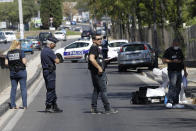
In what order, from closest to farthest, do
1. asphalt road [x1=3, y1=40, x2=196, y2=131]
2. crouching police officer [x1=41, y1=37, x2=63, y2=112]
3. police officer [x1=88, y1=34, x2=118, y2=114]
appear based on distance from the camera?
asphalt road [x1=3, y1=40, x2=196, y2=131] < police officer [x1=88, y1=34, x2=118, y2=114] < crouching police officer [x1=41, y1=37, x2=63, y2=112]

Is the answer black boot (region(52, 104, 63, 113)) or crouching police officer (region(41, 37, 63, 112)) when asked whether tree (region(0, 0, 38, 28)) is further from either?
black boot (region(52, 104, 63, 113))

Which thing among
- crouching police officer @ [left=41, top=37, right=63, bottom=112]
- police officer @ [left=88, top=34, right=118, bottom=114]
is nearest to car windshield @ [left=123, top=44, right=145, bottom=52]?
crouching police officer @ [left=41, top=37, right=63, bottom=112]

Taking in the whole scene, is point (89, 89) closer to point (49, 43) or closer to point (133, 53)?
point (49, 43)

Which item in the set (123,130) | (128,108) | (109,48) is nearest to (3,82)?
(128,108)

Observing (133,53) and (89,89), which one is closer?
(89,89)

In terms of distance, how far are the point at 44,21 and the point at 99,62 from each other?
137 meters

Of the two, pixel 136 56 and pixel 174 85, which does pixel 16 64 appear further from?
pixel 136 56

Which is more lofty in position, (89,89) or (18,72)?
(18,72)

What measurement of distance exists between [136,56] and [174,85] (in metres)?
17.4

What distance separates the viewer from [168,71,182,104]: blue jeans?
54.3 feet

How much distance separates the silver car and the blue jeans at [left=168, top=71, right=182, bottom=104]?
1715 centimetres

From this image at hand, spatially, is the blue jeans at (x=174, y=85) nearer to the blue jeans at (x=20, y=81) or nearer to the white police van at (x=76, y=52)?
the blue jeans at (x=20, y=81)

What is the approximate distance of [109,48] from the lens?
44.3 m

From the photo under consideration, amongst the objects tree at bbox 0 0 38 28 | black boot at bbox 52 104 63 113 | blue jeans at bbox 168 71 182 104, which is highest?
blue jeans at bbox 168 71 182 104
